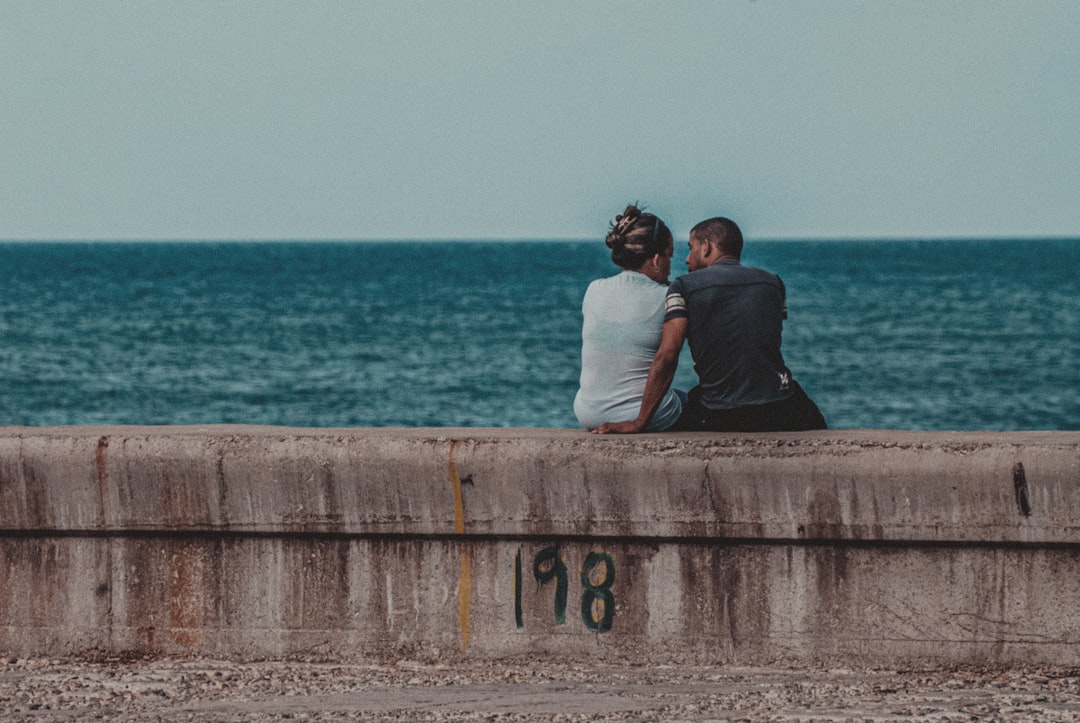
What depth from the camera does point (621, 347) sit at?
540 centimetres

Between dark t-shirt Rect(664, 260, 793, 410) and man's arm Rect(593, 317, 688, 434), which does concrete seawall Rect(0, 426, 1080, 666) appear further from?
dark t-shirt Rect(664, 260, 793, 410)

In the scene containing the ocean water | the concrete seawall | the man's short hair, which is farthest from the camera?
the ocean water

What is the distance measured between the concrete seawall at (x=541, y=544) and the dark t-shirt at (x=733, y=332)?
0.36m

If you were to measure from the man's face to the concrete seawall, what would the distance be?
0.92m

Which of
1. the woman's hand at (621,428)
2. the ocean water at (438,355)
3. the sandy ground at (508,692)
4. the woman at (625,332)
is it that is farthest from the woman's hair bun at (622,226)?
the ocean water at (438,355)

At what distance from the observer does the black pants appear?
5.30 meters

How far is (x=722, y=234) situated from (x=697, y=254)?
0.13m

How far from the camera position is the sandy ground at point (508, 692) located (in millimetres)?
4500

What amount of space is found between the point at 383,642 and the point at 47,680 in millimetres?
1169

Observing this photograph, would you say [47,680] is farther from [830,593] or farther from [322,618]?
[830,593]

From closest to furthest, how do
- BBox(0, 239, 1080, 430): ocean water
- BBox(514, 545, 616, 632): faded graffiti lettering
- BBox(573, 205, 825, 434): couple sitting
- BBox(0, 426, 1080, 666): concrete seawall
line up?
BBox(0, 426, 1080, 666): concrete seawall < BBox(514, 545, 616, 632): faded graffiti lettering < BBox(573, 205, 825, 434): couple sitting < BBox(0, 239, 1080, 430): ocean water

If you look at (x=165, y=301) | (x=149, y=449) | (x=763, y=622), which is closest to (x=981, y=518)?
(x=763, y=622)

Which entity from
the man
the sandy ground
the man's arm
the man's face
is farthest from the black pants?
the sandy ground

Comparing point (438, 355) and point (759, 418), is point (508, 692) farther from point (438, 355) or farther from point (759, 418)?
point (438, 355)
